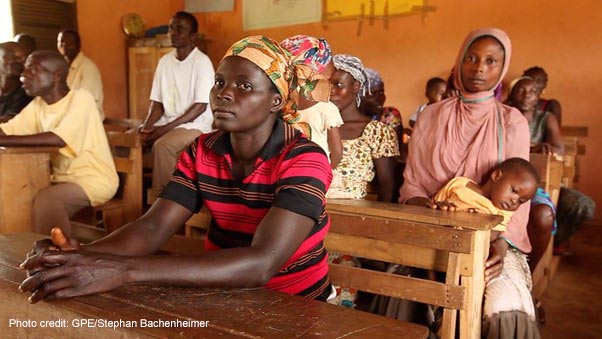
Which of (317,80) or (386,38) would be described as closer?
(317,80)

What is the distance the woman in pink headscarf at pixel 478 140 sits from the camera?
93.0 inches

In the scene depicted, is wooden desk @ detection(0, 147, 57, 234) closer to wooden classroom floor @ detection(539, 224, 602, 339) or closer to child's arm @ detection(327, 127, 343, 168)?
child's arm @ detection(327, 127, 343, 168)

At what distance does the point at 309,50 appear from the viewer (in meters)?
2.51

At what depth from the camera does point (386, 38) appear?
659 cm

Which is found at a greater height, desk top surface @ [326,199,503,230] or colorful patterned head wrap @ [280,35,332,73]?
colorful patterned head wrap @ [280,35,332,73]

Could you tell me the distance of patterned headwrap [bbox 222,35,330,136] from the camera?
1449mm

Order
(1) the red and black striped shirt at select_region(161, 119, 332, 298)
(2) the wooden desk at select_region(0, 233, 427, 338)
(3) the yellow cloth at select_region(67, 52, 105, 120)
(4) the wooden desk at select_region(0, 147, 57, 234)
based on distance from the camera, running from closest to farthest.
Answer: (2) the wooden desk at select_region(0, 233, 427, 338) < (1) the red and black striped shirt at select_region(161, 119, 332, 298) < (4) the wooden desk at select_region(0, 147, 57, 234) < (3) the yellow cloth at select_region(67, 52, 105, 120)

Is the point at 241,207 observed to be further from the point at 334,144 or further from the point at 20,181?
the point at 20,181

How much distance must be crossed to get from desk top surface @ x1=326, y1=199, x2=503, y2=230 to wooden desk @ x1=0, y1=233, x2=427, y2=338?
885mm

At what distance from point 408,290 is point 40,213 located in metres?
2.06

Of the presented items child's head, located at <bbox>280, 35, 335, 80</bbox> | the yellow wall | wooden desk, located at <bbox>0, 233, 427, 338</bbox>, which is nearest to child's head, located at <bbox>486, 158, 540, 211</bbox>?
child's head, located at <bbox>280, 35, 335, 80</bbox>

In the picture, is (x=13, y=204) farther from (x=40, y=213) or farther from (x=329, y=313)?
(x=329, y=313)

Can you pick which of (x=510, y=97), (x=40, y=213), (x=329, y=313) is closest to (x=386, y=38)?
(x=510, y=97)

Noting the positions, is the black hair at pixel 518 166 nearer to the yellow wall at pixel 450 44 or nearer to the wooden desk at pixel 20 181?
the wooden desk at pixel 20 181
